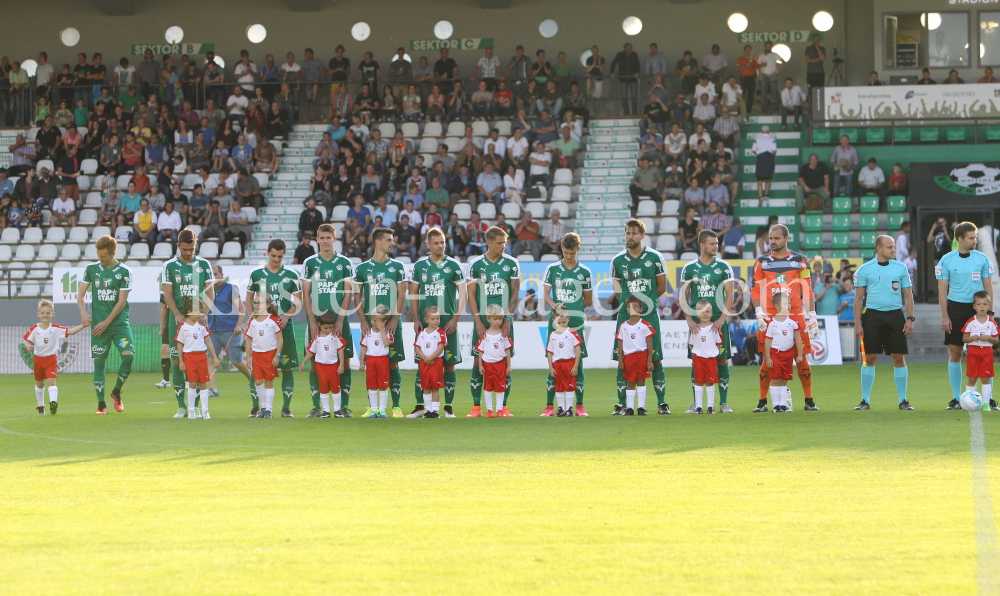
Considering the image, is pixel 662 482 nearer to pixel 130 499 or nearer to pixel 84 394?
pixel 130 499

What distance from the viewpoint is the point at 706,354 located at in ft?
35.7

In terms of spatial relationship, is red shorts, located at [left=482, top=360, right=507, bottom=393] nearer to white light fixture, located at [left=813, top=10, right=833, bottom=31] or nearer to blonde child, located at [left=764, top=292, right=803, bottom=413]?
blonde child, located at [left=764, top=292, right=803, bottom=413]

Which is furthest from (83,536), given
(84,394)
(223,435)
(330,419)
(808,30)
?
(808,30)

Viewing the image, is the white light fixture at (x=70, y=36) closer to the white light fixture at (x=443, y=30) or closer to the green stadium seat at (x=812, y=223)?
the white light fixture at (x=443, y=30)

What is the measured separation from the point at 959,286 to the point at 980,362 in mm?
934

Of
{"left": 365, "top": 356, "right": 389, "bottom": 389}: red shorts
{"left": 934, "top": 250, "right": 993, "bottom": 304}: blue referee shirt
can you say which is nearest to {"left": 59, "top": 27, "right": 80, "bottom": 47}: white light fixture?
{"left": 365, "top": 356, "right": 389, "bottom": 389}: red shorts

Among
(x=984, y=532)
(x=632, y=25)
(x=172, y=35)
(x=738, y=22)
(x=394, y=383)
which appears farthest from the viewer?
(x=172, y=35)

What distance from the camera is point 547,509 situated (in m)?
5.57

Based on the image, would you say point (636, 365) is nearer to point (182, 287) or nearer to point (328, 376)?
point (328, 376)

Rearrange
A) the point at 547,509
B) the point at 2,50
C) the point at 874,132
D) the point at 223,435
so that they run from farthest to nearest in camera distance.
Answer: the point at 2,50
the point at 874,132
the point at 223,435
the point at 547,509

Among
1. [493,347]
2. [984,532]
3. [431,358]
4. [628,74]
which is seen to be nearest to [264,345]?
[431,358]

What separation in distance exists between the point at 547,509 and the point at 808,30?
88.9ft

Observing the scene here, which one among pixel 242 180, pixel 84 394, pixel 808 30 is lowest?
pixel 84 394

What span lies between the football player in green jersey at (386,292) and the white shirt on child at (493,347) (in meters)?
0.92
